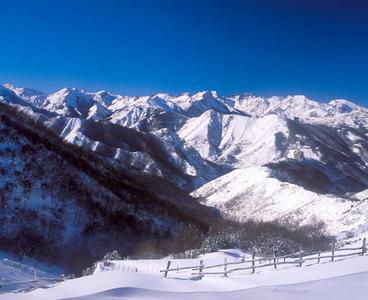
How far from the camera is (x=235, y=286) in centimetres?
2398

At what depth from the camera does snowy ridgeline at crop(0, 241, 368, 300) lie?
21438 mm

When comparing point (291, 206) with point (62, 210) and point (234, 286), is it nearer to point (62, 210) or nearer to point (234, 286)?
point (62, 210)

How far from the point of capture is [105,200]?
85.6 meters

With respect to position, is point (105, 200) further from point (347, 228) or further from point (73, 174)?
point (347, 228)

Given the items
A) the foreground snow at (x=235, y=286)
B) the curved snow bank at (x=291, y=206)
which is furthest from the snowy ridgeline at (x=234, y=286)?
the curved snow bank at (x=291, y=206)

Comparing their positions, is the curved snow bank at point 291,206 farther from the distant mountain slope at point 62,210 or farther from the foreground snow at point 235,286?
the foreground snow at point 235,286

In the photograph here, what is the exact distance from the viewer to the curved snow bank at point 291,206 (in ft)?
417

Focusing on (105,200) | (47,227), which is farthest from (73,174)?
(47,227)

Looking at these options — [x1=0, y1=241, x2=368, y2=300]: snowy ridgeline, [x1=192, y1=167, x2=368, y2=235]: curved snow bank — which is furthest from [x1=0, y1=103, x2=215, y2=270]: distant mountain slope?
[x1=192, y1=167, x2=368, y2=235]: curved snow bank

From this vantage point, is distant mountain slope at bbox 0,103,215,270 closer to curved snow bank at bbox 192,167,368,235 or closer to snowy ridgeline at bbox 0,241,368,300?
snowy ridgeline at bbox 0,241,368,300

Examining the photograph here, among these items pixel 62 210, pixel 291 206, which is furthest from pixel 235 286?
pixel 291 206

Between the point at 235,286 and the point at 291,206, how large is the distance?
14480 cm

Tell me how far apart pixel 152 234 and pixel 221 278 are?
5853cm

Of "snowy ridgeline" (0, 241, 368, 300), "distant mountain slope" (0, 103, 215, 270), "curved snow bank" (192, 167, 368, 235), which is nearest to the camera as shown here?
"snowy ridgeline" (0, 241, 368, 300)
